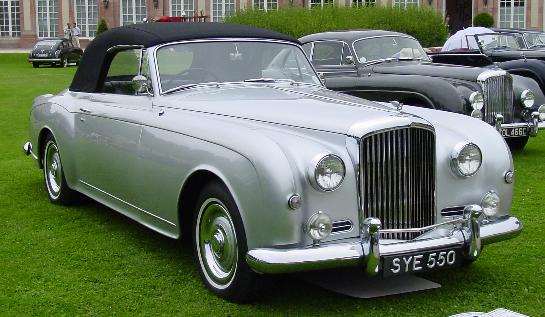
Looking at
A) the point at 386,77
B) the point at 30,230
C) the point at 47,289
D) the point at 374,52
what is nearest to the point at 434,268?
the point at 47,289

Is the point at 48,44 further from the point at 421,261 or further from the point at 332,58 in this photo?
the point at 421,261

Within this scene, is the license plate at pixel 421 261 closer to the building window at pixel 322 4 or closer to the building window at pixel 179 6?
the building window at pixel 322 4

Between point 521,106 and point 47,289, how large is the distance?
7.06 meters

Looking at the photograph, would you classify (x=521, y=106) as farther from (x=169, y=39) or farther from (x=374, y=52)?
(x=169, y=39)

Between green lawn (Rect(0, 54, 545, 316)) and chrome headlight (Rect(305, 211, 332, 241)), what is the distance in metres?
0.56

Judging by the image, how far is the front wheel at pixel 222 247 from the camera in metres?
4.65

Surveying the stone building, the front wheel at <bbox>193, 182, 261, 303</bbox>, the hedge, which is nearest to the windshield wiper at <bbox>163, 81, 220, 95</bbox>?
the front wheel at <bbox>193, 182, 261, 303</bbox>

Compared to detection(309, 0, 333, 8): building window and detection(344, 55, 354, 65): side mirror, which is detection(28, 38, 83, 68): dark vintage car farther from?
detection(344, 55, 354, 65): side mirror

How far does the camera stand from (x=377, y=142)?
15.2 feet

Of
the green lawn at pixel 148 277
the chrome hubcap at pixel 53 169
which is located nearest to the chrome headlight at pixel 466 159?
the green lawn at pixel 148 277

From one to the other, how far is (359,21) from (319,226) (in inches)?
856

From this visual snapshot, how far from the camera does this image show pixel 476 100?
946 centimetres

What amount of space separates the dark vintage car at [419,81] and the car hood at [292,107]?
11.9 ft

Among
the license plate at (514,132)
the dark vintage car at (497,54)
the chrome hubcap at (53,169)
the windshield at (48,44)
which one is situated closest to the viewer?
the chrome hubcap at (53,169)
